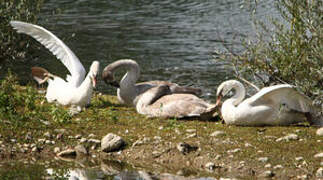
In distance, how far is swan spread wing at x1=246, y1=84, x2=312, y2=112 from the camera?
1034 cm

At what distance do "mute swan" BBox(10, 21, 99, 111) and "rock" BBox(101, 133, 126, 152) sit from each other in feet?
7.28

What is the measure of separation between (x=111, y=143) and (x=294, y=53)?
316cm

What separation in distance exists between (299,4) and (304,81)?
1.14 metres

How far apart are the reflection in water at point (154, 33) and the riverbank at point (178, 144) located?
496 centimetres

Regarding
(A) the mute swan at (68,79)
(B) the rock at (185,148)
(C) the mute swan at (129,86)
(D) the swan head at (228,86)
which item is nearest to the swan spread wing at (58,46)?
(A) the mute swan at (68,79)

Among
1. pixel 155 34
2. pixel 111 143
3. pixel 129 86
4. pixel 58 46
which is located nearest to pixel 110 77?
pixel 129 86

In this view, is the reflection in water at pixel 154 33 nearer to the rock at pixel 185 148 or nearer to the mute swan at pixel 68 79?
the mute swan at pixel 68 79

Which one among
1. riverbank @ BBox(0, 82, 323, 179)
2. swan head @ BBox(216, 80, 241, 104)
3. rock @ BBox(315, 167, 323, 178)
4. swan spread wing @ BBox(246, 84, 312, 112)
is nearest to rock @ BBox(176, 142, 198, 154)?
riverbank @ BBox(0, 82, 323, 179)

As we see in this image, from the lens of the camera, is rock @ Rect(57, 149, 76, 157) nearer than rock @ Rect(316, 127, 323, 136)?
Yes

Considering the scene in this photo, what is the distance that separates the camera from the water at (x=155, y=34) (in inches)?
682

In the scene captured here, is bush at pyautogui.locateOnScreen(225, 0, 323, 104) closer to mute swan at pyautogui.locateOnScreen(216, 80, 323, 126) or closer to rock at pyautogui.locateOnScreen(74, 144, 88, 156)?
mute swan at pyautogui.locateOnScreen(216, 80, 323, 126)

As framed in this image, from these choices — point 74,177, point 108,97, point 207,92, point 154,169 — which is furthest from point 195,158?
point 207,92

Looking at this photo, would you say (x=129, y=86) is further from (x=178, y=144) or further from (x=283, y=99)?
(x=178, y=144)

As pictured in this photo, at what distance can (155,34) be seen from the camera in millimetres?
21859
